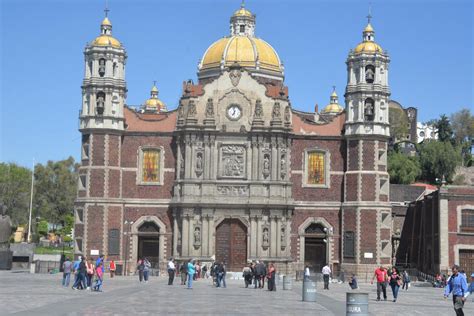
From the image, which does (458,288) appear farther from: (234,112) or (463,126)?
(463,126)

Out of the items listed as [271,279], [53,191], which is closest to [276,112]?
[271,279]

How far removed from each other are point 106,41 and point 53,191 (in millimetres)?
50257

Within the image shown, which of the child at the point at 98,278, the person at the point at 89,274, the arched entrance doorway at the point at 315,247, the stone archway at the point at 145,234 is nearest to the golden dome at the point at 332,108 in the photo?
the arched entrance doorway at the point at 315,247

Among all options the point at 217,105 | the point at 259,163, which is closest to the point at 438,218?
the point at 259,163

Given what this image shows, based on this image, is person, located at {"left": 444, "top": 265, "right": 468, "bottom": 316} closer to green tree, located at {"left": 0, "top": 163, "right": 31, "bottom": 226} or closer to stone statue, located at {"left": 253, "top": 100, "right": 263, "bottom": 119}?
stone statue, located at {"left": 253, "top": 100, "right": 263, "bottom": 119}

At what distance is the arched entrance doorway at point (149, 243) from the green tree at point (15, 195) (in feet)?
157

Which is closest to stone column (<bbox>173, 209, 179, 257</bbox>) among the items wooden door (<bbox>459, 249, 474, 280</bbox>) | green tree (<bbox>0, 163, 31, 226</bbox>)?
wooden door (<bbox>459, 249, 474, 280</bbox>)

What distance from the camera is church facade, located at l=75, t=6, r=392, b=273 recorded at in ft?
230

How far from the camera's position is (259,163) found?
71.2m

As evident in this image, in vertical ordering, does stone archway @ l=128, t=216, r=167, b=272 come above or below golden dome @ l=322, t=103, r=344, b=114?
below

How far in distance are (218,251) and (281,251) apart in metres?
4.81

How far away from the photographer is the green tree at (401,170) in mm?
102438

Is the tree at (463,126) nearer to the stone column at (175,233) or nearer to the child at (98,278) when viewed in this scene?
the stone column at (175,233)

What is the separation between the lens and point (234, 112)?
7200cm
